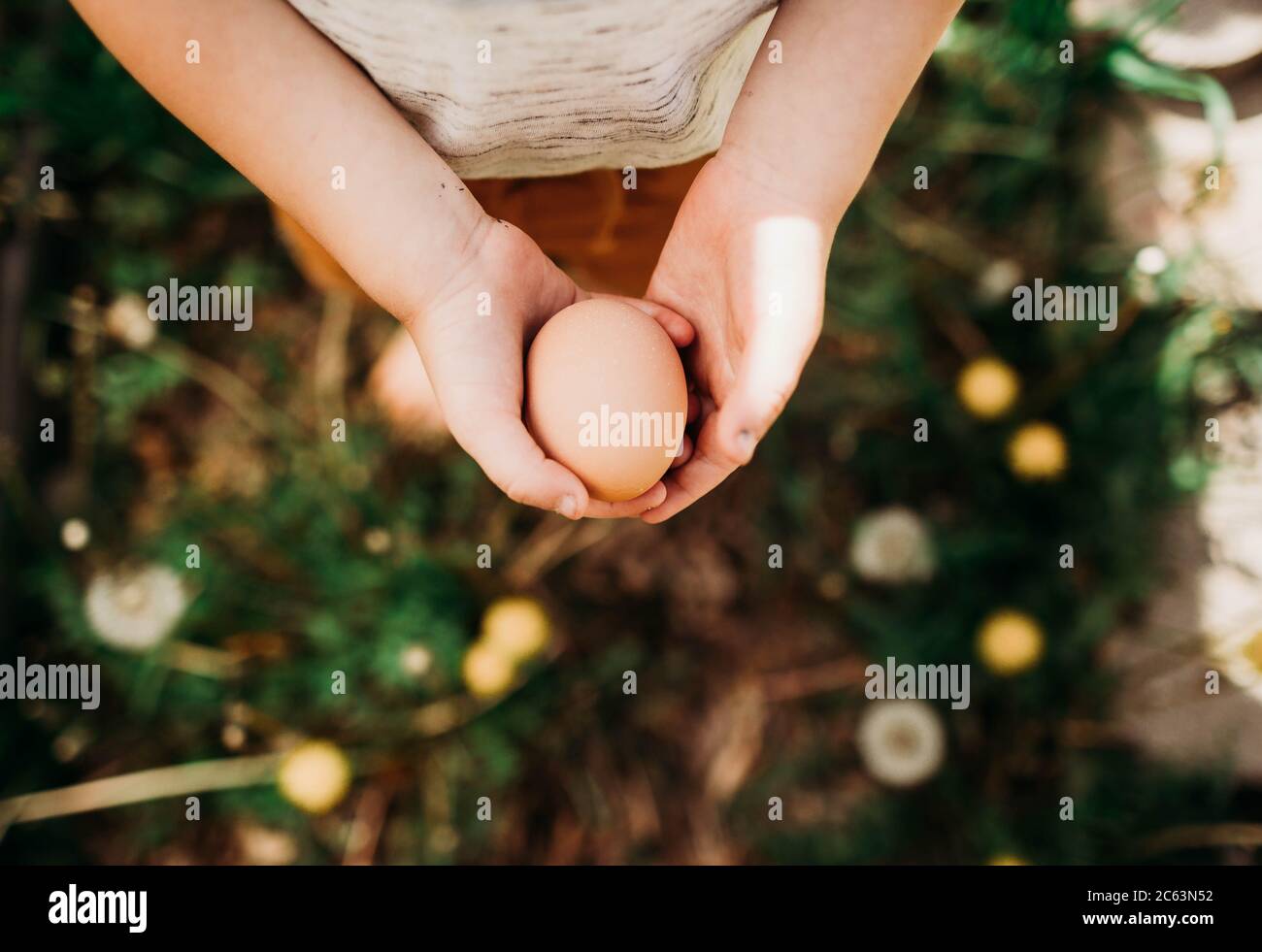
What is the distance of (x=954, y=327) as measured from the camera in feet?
3.69

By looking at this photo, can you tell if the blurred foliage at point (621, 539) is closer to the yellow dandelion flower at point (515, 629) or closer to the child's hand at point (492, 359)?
the yellow dandelion flower at point (515, 629)

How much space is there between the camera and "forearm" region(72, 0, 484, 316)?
53cm

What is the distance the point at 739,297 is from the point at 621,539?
59 cm

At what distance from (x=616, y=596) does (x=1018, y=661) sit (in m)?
0.49

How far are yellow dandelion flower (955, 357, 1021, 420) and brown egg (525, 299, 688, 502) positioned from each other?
1.88 ft

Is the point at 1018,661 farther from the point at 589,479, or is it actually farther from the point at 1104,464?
the point at 589,479

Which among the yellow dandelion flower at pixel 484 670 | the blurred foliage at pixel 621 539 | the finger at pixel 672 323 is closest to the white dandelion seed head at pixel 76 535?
the blurred foliage at pixel 621 539

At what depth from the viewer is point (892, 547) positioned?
43.3 inches

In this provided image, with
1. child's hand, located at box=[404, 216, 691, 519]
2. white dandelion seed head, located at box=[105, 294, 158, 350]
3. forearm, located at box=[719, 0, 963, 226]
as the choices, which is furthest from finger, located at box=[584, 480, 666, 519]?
white dandelion seed head, located at box=[105, 294, 158, 350]

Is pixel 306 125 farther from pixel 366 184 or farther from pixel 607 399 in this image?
pixel 607 399

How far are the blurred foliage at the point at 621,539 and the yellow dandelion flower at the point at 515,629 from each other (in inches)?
1.0

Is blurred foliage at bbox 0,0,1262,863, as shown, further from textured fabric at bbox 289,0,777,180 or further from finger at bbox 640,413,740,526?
textured fabric at bbox 289,0,777,180
